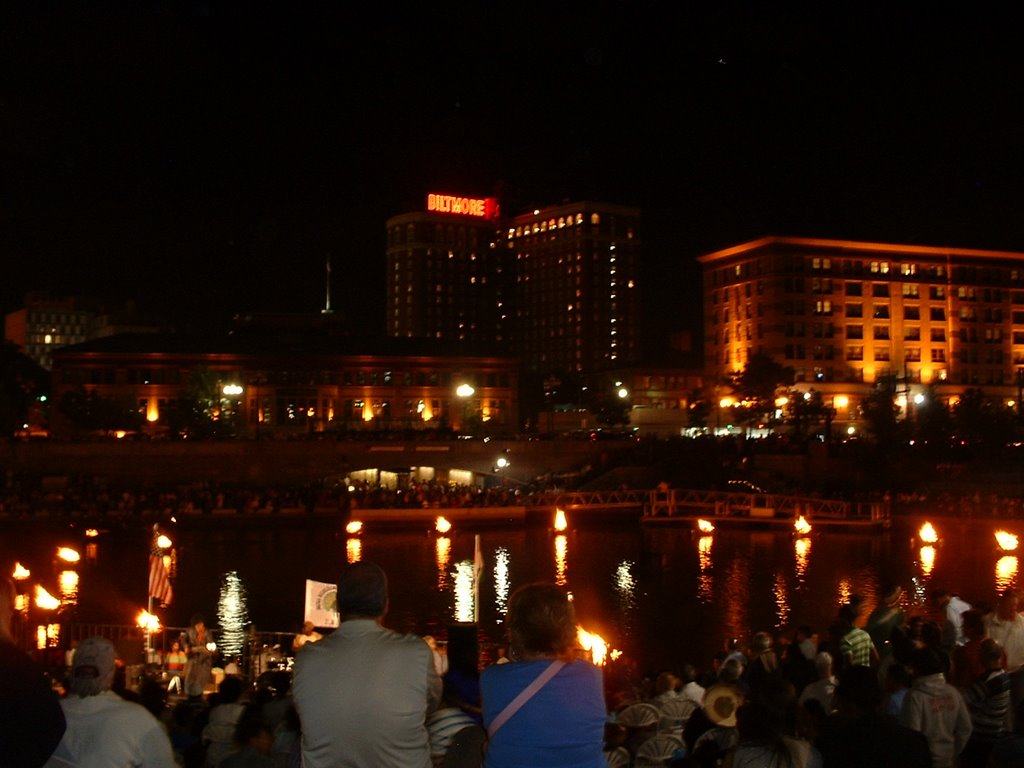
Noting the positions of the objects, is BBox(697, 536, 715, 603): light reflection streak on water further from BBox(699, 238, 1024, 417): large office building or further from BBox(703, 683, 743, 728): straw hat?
BBox(699, 238, 1024, 417): large office building

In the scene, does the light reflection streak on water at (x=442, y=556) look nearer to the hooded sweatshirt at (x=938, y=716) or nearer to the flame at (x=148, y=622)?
the flame at (x=148, y=622)

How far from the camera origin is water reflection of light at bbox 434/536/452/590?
128 ft

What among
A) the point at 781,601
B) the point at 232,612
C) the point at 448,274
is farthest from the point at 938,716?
the point at 448,274

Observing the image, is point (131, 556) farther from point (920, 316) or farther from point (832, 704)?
point (920, 316)

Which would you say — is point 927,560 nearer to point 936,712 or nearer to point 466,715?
point 936,712

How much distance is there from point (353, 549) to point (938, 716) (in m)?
41.1

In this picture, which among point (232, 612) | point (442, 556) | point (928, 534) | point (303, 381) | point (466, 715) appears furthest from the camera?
point (303, 381)

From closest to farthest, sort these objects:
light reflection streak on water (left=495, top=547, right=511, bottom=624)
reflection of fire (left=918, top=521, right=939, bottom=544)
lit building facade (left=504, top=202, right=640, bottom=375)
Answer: light reflection streak on water (left=495, top=547, right=511, bottom=624)
reflection of fire (left=918, top=521, right=939, bottom=544)
lit building facade (left=504, top=202, right=640, bottom=375)

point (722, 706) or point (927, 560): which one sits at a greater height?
point (722, 706)

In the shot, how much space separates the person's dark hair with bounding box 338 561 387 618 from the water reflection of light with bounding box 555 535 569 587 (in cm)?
3236

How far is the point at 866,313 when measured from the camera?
10744 centimetres

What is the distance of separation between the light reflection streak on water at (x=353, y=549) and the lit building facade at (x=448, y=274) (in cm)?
12898

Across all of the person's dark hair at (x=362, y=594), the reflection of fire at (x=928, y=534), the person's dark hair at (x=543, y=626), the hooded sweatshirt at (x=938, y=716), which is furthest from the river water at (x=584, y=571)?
the person's dark hair at (x=543, y=626)

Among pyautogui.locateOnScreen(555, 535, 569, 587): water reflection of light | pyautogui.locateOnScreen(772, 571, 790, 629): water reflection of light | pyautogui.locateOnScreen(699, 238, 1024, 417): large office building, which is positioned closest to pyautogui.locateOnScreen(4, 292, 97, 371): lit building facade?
pyautogui.locateOnScreen(699, 238, 1024, 417): large office building
